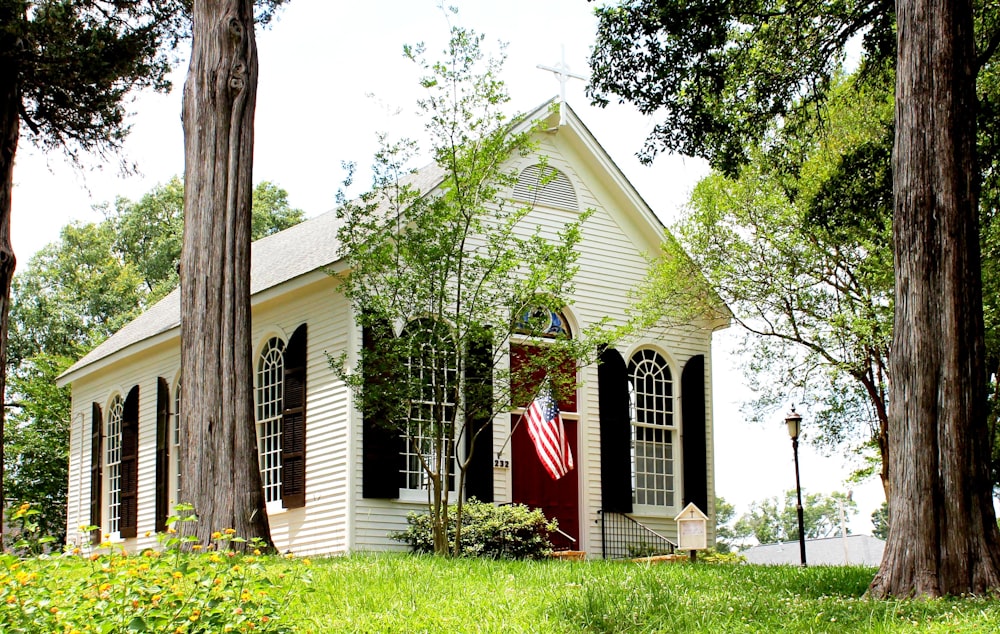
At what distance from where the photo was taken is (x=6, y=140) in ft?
47.5

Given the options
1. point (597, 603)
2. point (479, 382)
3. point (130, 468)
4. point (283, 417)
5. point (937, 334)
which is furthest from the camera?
point (130, 468)

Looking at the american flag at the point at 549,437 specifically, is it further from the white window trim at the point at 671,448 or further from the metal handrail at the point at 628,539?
the white window trim at the point at 671,448

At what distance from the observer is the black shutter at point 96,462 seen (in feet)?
72.4

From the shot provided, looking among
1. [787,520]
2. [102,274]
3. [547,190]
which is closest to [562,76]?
[547,190]

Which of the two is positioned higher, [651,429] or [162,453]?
[651,429]

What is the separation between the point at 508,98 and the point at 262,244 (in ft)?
39.0

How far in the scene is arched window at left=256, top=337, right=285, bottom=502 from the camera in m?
17.2

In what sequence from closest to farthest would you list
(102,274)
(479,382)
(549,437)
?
(479,382)
(549,437)
(102,274)

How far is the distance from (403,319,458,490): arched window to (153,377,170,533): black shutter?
7.21 m

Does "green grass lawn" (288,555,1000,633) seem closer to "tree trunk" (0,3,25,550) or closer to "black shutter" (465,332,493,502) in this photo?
"black shutter" (465,332,493,502)

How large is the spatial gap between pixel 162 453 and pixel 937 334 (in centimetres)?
1462

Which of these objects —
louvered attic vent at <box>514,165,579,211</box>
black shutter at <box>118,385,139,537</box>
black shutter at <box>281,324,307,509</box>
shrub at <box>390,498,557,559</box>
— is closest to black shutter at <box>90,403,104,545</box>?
black shutter at <box>118,385,139,537</box>

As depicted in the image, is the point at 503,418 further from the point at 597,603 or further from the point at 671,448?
the point at 597,603

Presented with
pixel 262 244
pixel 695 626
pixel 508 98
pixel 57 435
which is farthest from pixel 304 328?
pixel 57 435
